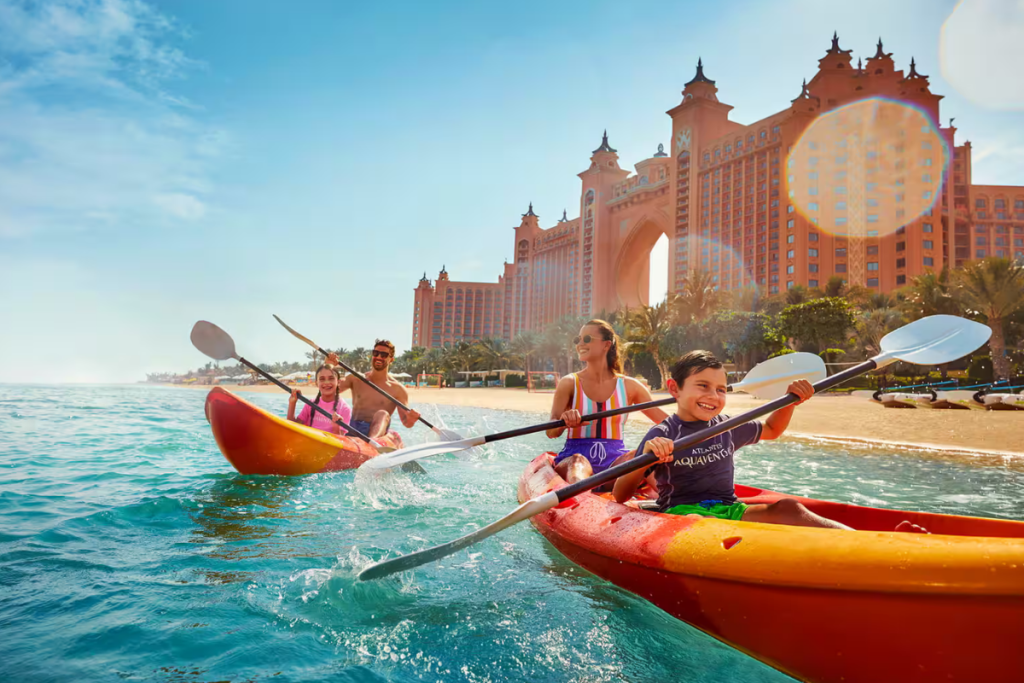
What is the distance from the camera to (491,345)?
64625 millimetres

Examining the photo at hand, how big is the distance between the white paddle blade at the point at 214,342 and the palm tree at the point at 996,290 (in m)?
30.1

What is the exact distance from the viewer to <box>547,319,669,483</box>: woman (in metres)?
4.43

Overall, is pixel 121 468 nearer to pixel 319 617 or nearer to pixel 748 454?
pixel 319 617

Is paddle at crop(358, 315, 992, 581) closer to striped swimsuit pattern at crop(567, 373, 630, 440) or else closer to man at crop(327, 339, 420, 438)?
striped swimsuit pattern at crop(567, 373, 630, 440)

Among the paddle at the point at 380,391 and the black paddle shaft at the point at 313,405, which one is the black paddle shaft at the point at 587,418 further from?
the black paddle shaft at the point at 313,405

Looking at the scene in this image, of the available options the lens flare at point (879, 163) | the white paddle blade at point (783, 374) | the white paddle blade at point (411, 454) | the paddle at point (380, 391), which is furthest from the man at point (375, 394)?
the lens flare at point (879, 163)

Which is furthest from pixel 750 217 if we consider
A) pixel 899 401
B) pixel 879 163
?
pixel 899 401

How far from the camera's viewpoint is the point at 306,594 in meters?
3.16

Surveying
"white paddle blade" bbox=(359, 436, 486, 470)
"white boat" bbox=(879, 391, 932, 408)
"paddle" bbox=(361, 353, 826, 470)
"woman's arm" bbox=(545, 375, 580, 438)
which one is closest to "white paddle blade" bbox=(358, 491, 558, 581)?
"paddle" bbox=(361, 353, 826, 470)

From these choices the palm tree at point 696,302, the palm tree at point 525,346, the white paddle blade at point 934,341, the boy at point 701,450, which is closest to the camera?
the boy at point 701,450

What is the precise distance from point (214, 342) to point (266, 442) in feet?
5.19

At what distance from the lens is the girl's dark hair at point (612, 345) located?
14.8 ft

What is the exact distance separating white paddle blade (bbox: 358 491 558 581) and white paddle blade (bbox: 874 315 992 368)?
2.34 metres

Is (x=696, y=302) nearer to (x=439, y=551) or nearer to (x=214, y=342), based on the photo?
(x=214, y=342)
